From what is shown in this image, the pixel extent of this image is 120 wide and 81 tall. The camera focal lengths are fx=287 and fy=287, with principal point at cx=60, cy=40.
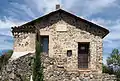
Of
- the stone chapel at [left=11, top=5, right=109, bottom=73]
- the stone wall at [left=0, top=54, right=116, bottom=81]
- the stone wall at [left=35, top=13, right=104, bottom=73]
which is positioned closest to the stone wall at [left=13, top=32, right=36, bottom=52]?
the stone chapel at [left=11, top=5, right=109, bottom=73]

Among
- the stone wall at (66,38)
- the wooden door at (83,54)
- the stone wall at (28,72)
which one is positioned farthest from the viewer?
the wooden door at (83,54)

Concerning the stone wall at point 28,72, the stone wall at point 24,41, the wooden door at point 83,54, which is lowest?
the stone wall at point 28,72

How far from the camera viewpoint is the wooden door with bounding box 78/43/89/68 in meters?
19.9

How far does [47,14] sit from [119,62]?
1107 cm

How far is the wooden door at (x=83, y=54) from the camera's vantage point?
65.3 feet

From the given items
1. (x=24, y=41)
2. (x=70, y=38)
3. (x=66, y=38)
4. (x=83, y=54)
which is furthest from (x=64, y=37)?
(x=24, y=41)

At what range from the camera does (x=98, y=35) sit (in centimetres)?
2016

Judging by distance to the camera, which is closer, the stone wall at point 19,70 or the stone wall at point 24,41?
the stone wall at point 19,70

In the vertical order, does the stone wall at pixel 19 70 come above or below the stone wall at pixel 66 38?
below

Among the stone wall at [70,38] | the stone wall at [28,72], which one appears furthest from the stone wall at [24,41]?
the stone wall at [28,72]

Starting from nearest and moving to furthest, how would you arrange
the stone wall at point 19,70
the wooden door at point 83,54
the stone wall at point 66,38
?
the stone wall at point 19,70 → the stone wall at point 66,38 → the wooden door at point 83,54

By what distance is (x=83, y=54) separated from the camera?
20172mm

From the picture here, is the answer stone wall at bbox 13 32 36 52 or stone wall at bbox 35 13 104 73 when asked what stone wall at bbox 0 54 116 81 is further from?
stone wall at bbox 13 32 36 52

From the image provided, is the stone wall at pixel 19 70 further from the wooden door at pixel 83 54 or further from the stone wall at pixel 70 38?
the wooden door at pixel 83 54
